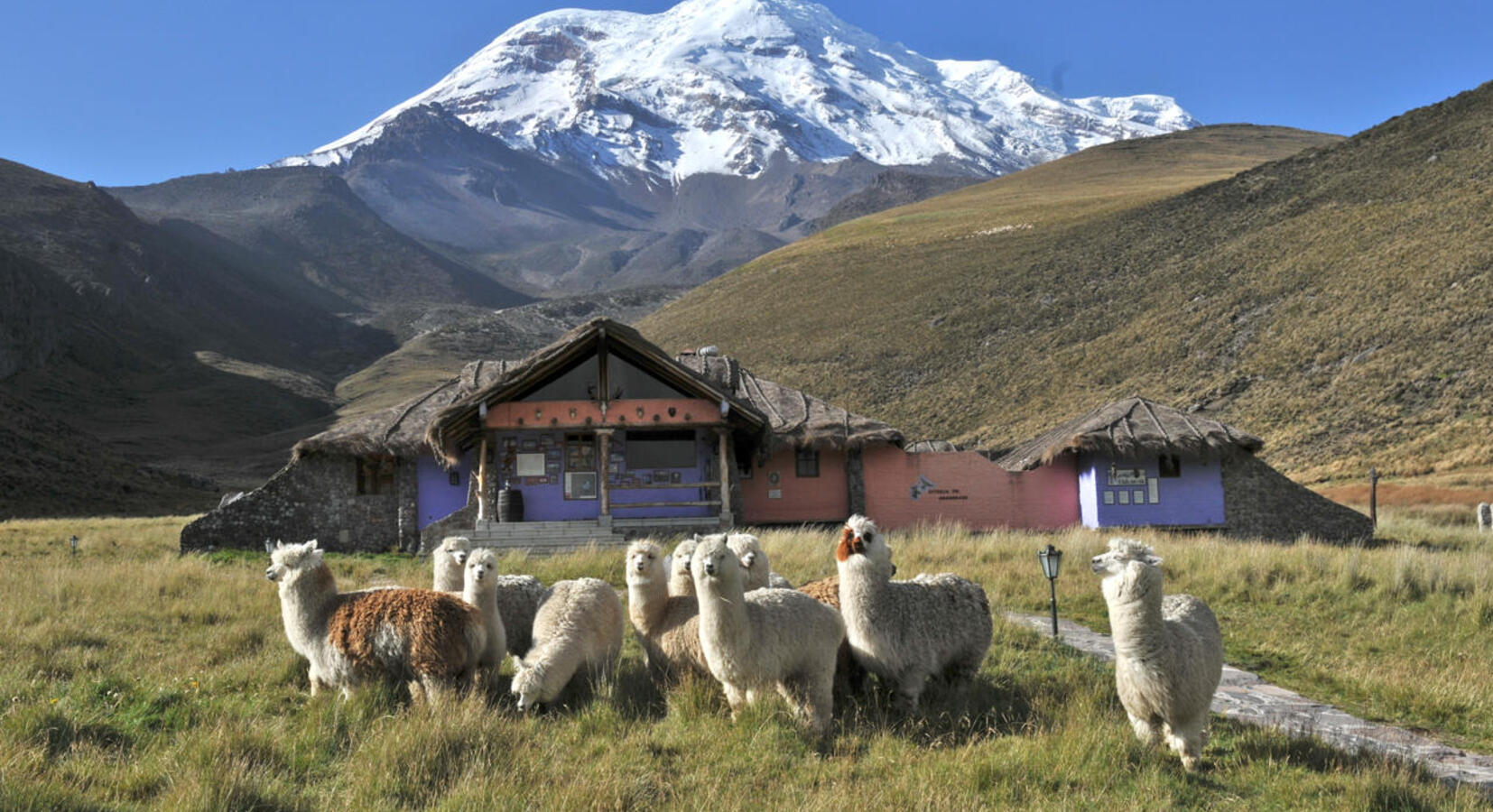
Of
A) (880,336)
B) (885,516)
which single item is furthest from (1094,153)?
(885,516)

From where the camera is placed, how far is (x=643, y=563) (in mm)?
7754

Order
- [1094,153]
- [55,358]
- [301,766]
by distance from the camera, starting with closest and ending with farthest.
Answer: [301,766] < [55,358] < [1094,153]

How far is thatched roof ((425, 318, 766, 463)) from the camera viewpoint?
822 inches

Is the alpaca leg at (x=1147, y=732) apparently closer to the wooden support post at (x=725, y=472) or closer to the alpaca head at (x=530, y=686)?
the alpaca head at (x=530, y=686)

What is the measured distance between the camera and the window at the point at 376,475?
24.0 metres

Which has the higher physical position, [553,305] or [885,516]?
[553,305]

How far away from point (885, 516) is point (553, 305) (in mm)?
138737

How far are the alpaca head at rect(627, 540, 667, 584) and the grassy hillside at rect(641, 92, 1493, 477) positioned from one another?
36.7m

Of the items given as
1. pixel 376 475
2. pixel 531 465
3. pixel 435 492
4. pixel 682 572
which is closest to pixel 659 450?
pixel 531 465

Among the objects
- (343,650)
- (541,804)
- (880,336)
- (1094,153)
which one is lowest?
(541,804)

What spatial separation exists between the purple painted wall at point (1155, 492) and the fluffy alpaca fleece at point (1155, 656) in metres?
20.2

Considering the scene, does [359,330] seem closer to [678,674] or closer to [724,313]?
[724,313]

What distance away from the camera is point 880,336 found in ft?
240

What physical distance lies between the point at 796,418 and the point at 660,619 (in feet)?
58.0
